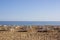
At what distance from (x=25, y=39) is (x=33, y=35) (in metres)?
1.13

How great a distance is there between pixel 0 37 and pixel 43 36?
316 cm

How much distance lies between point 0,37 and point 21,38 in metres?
1.56

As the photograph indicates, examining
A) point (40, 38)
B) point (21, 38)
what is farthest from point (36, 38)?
point (21, 38)

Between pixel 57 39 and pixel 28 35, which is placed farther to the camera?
pixel 28 35

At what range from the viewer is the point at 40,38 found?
1212 centimetres

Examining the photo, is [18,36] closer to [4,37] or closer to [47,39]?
[4,37]

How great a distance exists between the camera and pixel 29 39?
12.0 meters

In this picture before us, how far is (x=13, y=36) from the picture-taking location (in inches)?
499

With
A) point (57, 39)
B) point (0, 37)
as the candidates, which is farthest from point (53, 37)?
point (0, 37)

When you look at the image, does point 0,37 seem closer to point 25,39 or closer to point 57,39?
point 25,39

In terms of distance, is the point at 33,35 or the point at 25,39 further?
the point at 33,35

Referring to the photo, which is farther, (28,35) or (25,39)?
(28,35)

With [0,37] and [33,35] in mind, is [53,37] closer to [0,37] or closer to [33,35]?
[33,35]

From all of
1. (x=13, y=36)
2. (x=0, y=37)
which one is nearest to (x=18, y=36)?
(x=13, y=36)
